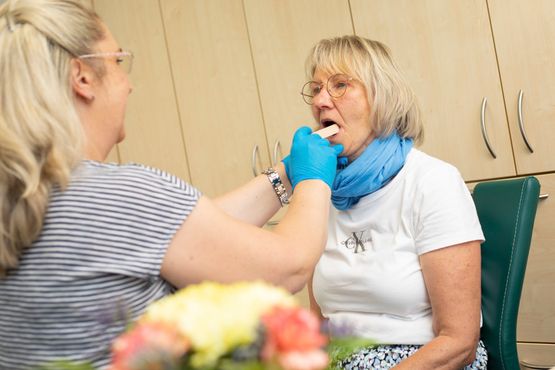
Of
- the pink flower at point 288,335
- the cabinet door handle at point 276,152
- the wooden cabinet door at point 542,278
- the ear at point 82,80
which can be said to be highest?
the ear at point 82,80

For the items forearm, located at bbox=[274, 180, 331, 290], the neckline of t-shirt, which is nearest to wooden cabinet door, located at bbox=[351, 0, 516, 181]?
the neckline of t-shirt

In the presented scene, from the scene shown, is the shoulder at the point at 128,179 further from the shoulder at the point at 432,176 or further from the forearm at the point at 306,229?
the shoulder at the point at 432,176

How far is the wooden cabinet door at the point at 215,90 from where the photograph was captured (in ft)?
9.27

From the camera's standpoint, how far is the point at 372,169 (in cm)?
154

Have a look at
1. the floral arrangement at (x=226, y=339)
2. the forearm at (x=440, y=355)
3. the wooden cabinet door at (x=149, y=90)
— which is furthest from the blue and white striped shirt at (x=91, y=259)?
the wooden cabinet door at (x=149, y=90)

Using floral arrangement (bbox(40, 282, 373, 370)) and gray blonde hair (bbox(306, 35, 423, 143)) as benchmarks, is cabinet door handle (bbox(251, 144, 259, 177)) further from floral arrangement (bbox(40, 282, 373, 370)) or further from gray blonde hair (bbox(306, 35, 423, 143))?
floral arrangement (bbox(40, 282, 373, 370))

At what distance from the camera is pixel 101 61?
1.04 metres

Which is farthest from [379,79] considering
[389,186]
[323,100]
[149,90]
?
[149,90]

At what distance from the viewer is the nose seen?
5.43 ft

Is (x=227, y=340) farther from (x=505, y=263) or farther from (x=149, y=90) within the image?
(x=149, y=90)

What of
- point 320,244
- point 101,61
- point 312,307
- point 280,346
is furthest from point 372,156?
point 280,346

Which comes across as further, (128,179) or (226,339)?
(128,179)

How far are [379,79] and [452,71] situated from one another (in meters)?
0.82

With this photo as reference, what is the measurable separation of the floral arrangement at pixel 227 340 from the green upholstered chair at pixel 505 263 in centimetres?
98
